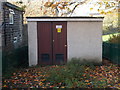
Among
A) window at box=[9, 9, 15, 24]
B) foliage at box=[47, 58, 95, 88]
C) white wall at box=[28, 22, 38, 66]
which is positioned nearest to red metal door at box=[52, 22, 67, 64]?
white wall at box=[28, 22, 38, 66]

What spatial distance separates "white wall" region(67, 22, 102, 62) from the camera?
1003cm

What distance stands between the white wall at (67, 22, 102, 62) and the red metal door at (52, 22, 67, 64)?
226 millimetres

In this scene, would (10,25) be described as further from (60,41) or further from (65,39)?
(65,39)

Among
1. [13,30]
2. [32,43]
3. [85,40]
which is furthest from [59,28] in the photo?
[13,30]

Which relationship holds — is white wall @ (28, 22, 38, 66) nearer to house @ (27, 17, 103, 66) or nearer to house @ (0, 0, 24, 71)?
house @ (27, 17, 103, 66)

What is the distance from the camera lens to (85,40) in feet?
33.0

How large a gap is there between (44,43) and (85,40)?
233cm

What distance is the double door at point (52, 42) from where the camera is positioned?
10.0m

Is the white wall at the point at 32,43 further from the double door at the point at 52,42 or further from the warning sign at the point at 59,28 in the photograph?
the warning sign at the point at 59,28

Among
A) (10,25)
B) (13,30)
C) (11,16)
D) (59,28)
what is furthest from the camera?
(13,30)

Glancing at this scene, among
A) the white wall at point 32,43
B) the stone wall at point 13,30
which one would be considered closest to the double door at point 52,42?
the white wall at point 32,43

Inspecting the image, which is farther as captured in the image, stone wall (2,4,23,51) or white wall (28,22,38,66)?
stone wall (2,4,23,51)

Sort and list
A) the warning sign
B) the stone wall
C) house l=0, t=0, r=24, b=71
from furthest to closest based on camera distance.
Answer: the stone wall < house l=0, t=0, r=24, b=71 < the warning sign

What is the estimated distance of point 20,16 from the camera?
2123 cm
